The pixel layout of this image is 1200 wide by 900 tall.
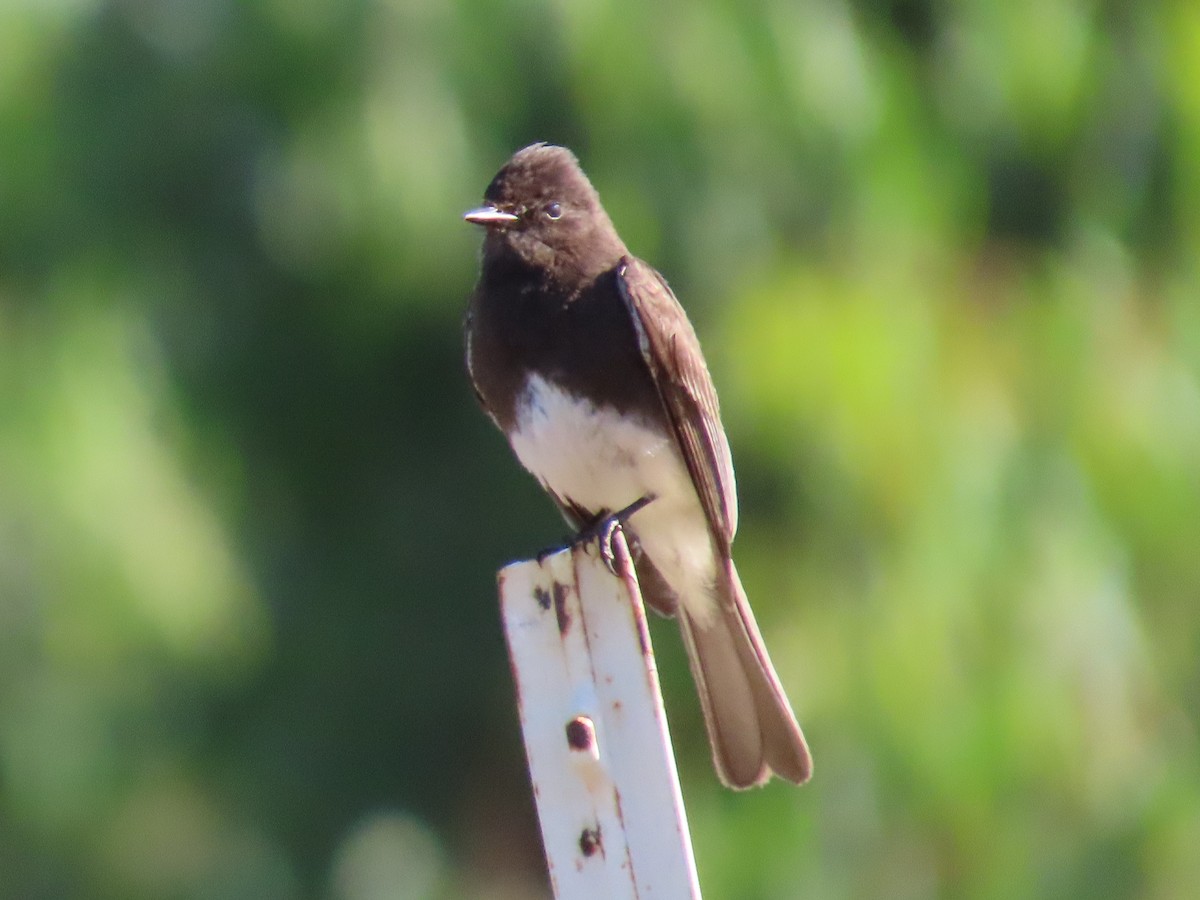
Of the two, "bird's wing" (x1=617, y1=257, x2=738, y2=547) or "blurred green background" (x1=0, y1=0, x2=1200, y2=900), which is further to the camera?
"blurred green background" (x1=0, y1=0, x2=1200, y2=900)

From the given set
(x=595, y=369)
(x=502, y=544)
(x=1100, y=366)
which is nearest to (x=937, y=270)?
(x=1100, y=366)

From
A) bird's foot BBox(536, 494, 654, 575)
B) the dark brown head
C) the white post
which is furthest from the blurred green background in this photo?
the white post

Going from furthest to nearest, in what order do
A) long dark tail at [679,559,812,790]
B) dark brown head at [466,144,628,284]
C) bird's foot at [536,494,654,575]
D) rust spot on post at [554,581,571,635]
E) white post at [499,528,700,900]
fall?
1. dark brown head at [466,144,628,284]
2. long dark tail at [679,559,812,790]
3. bird's foot at [536,494,654,575]
4. rust spot on post at [554,581,571,635]
5. white post at [499,528,700,900]

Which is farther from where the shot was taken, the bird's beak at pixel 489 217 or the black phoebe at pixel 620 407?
the bird's beak at pixel 489 217

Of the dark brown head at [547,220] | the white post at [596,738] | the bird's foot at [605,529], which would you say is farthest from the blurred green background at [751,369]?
the white post at [596,738]

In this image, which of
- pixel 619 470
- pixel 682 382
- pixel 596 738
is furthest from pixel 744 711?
pixel 596 738

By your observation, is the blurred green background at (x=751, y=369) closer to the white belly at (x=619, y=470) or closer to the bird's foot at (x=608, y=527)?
the white belly at (x=619, y=470)

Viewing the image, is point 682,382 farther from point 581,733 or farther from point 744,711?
point 581,733

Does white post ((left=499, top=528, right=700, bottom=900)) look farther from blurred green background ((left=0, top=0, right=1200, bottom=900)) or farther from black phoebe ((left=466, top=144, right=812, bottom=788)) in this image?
blurred green background ((left=0, top=0, right=1200, bottom=900))

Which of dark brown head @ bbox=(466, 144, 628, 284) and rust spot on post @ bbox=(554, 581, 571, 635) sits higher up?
dark brown head @ bbox=(466, 144, 628, 284)
